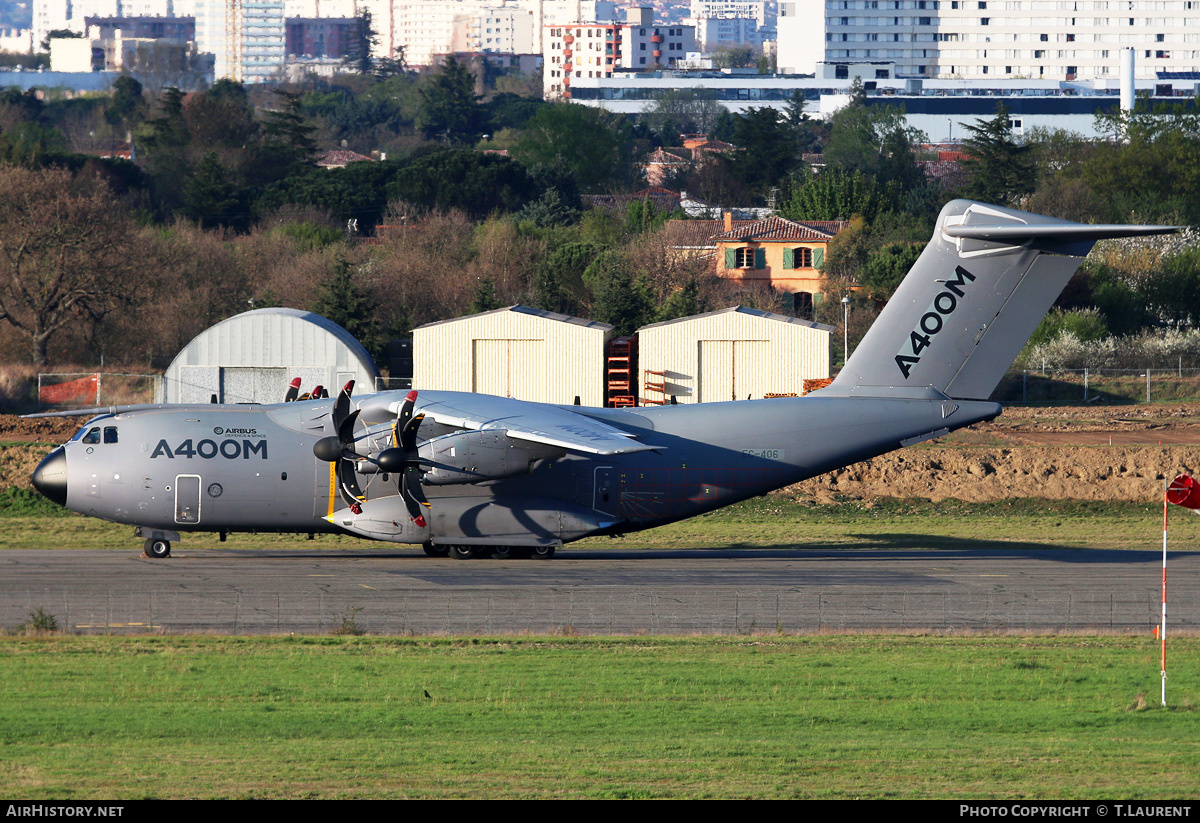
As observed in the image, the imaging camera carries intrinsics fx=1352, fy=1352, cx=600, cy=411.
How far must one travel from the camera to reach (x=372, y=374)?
51312 millimetres

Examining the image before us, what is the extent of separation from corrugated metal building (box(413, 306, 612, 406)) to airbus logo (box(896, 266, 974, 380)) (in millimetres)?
23942

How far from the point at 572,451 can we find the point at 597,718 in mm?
12492

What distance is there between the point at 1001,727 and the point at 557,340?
125 feet

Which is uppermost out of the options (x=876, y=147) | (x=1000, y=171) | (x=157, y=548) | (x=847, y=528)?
(x=876, y=147)

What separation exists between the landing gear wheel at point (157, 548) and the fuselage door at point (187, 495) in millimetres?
1098

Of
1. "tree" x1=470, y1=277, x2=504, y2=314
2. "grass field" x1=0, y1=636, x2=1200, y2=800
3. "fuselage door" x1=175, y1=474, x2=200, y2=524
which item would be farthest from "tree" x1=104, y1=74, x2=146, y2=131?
"grass field" x1=0, y1=636, x2=1200, y2=800

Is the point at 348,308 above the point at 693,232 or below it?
below

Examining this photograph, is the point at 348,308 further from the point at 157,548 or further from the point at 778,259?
the point at 157,548

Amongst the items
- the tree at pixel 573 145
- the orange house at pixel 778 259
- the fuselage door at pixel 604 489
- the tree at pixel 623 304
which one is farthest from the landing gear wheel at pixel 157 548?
the tree at pixel 573 145

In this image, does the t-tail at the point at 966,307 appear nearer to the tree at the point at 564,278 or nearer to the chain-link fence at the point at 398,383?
the chain-link fence at the point at 398,383

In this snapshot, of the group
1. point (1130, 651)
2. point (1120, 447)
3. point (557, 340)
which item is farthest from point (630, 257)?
point (1130, 651)

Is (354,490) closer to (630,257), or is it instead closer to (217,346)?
(217,346)

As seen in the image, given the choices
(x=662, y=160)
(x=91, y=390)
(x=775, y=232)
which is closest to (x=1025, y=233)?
(x=91, y=390)

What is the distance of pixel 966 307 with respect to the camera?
30172 millimetres
